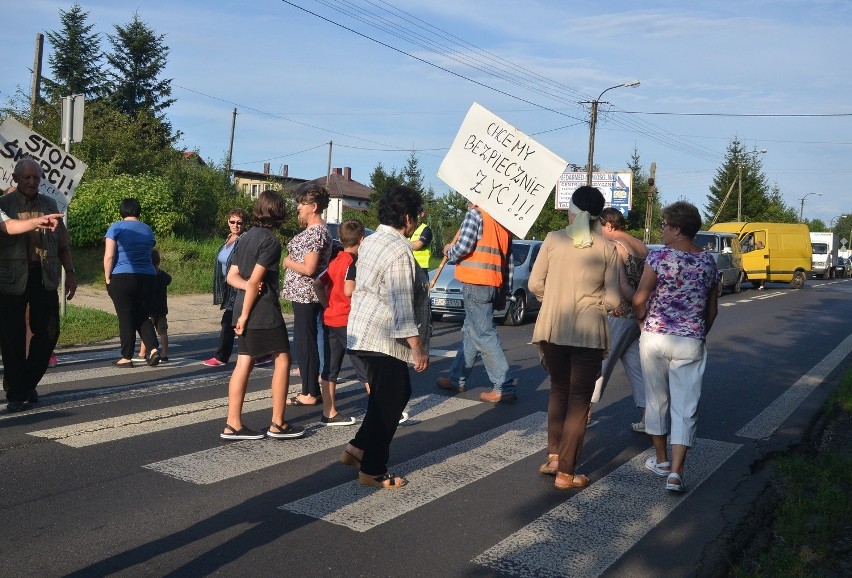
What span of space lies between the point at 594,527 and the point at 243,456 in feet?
7.99

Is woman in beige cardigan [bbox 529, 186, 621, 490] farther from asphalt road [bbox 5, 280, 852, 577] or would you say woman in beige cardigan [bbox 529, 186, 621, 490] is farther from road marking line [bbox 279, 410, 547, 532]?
road marking line [bbox 279, 410, 547, 532]

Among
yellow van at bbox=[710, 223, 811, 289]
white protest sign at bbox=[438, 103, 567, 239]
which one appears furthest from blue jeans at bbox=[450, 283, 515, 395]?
yellow van at bbox=[710, 223, 811, 289]

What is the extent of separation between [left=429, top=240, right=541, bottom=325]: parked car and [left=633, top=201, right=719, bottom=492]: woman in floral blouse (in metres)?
9.90

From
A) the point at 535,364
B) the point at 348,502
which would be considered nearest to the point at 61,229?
the point at 348,502

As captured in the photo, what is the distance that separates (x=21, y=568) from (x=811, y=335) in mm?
15479

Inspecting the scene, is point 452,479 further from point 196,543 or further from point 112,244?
point 112,244

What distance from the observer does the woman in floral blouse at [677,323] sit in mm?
5711

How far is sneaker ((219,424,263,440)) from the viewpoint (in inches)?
255

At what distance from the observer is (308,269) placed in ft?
22.7

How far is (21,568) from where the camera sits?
3.96 m

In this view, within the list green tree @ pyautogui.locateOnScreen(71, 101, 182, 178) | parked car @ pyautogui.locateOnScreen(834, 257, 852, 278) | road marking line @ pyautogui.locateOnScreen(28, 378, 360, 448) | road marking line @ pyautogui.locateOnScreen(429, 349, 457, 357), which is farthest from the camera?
parked car @ pyautogui.locateOnScreen(834, 257, 852, 278)

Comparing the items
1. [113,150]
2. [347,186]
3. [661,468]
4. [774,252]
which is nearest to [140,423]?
[661,468]

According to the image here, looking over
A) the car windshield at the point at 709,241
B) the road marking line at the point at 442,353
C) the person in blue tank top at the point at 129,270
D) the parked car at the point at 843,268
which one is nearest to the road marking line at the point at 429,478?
the road marking line at the point at 442,353

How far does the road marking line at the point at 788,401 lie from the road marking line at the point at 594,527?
1.42 m
